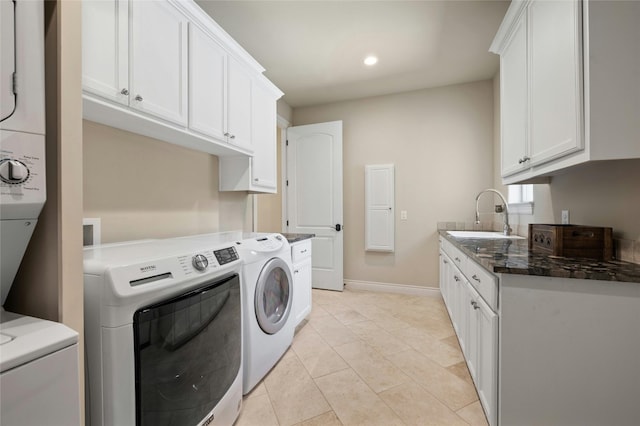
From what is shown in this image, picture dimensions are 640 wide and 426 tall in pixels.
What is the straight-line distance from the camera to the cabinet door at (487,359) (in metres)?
1.27

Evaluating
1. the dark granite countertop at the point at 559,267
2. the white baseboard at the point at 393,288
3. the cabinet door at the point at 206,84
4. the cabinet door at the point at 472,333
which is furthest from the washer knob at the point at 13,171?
the white baseboard at the point at 393,288

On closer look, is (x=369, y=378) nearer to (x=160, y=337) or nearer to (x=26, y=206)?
(x=160, y=337)

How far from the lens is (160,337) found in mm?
959

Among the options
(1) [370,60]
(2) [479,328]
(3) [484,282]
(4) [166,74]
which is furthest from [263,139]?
(2) [479,328]

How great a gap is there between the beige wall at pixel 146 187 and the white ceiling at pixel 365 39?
4.00 feet

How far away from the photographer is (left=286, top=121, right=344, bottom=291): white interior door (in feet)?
12.1

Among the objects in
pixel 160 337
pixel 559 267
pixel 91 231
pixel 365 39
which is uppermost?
pixel 365 39

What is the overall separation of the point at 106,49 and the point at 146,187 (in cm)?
80

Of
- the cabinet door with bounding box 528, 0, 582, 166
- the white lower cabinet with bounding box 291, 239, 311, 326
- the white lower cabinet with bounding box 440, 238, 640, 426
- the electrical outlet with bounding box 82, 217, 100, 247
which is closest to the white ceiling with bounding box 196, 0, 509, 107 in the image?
the cabinet door with bounding box 528, 0, 582, 166

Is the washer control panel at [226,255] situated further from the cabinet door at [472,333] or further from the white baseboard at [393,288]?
the white baseboard at [393,288]

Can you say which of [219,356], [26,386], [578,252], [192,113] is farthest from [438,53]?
[26,386]

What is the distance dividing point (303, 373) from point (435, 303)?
2.03 m

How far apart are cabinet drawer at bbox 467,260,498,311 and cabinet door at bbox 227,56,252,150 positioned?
1.87 meters

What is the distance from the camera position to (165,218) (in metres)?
1.88
